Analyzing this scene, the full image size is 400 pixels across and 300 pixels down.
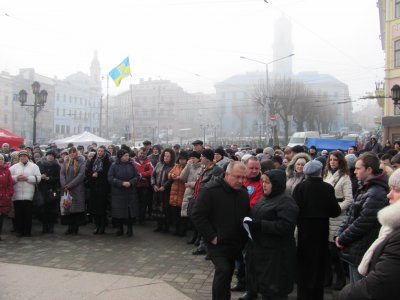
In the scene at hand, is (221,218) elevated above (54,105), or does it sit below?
below

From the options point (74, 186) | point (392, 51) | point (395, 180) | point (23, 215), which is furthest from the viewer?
point (392, 51)

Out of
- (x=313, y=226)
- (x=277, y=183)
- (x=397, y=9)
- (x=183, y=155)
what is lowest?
(x=313, y=226)

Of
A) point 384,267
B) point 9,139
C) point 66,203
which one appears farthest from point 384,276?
point 9,139

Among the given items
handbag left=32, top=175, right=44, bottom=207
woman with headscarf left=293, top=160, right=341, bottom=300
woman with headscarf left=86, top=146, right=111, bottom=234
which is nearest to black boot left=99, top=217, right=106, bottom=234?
woman with headscarf left=86, top=146, right=111, bottom=234

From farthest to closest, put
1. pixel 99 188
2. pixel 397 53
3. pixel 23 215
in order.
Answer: pixel 397 53 < pixel 99 188 < pixel 23 215

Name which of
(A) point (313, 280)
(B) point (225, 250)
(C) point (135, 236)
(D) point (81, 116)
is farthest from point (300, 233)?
(D) point (81, 116)

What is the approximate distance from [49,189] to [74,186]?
0.76 m

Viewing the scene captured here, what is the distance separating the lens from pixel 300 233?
5.09m

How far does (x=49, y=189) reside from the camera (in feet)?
32.2

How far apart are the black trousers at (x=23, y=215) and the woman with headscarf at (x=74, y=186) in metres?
0.78

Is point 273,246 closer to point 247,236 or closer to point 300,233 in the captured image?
point 247,236

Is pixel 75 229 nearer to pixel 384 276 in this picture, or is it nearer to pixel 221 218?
pixel 221 218

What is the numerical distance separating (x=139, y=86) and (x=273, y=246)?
10940cm

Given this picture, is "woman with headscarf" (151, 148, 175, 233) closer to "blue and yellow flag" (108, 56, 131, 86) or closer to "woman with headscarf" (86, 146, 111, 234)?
"woman with headscarf" (86, 146, 111, 234)
